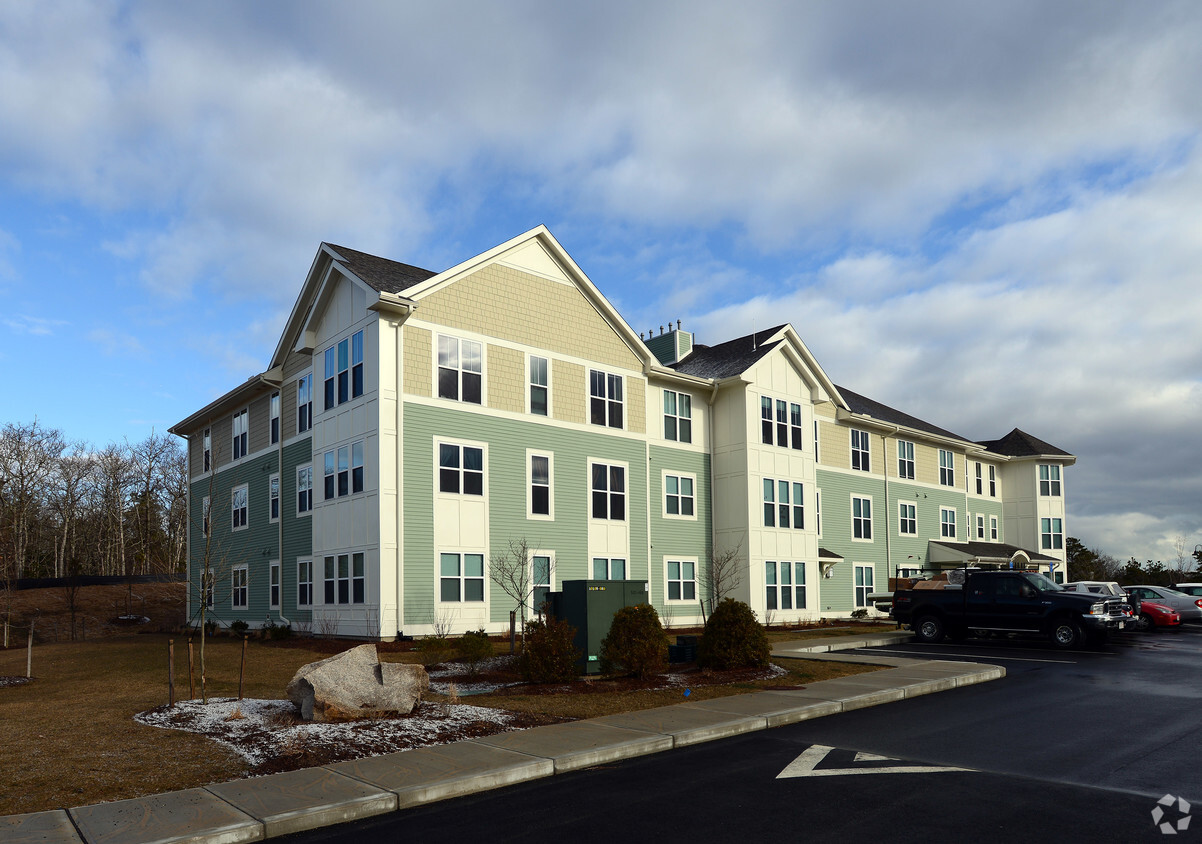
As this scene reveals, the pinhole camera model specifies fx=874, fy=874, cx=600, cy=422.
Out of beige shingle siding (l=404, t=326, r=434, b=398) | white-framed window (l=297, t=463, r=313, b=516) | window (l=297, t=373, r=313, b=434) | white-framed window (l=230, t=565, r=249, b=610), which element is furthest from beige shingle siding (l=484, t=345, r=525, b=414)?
white-framed window (l=230, t=565, r=249, b=610)

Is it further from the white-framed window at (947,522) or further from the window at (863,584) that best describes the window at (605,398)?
the white-framed window at (947,522)

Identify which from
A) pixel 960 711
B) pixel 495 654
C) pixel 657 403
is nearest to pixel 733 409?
pixel 657 403

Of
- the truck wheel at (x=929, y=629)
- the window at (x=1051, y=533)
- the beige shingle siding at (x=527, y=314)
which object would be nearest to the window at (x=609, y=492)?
the beige shingle siding at (x=527, y=314)

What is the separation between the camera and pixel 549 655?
593 inches

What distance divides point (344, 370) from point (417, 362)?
3.06 meters

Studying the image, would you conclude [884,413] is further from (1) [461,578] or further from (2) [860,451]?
(1) [461,578]

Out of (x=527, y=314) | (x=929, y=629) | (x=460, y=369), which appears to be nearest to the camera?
(x=929, y=629)

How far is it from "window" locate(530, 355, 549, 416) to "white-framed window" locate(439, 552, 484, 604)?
211 inches

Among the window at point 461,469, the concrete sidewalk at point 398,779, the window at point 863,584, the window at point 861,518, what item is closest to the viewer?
→ the concrete sidewalk at point 398,779

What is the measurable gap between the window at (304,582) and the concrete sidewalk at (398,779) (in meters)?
19.2

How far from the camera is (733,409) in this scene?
115ft

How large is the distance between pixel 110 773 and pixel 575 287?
24.3 meters

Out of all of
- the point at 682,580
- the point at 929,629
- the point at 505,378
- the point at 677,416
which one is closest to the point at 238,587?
the point at 505,378

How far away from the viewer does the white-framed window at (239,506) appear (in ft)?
113
